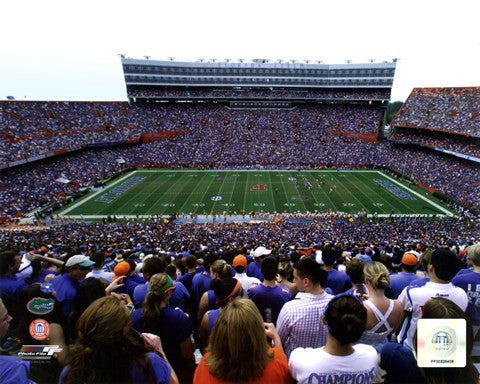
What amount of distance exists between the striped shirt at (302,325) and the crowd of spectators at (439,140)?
43870mm

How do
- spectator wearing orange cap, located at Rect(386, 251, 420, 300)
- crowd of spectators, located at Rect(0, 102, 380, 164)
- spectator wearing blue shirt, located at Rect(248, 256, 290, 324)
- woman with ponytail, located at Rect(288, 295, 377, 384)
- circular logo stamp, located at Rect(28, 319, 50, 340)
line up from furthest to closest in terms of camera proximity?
crowd of spectators, located at Rect(0, 102, 380, 164), spectator wearing orange cap, located at Rect(386, 251, 420, 300), spectator wearing blue shirt, located at Rect(248, 256, 290, 324), circular logo stamp, located at Rect(28, 319, 50, 340), woman with ponytail, located at Rect(288, 295, 377, 384)

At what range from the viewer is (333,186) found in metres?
37.4

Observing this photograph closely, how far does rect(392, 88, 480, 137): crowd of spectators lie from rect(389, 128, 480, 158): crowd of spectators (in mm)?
1321

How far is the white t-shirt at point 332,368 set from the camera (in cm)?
219

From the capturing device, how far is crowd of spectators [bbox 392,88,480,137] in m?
42.6

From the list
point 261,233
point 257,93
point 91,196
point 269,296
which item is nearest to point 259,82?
point 257,93

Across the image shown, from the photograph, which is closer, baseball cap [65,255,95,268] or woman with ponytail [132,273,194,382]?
woman with ponytail [132,273,194,382]

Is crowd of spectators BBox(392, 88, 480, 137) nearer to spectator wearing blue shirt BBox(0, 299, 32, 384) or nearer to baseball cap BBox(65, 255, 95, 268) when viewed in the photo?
baseball cap BBox(65, 255, 95, 268)

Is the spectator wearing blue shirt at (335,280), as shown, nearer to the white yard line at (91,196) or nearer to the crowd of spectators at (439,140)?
the white yard line at (91,196)

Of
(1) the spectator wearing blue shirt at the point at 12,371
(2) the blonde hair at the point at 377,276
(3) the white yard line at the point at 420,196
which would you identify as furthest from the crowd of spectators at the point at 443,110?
(1) the spectator wearing blue shirt at the point at 12,371

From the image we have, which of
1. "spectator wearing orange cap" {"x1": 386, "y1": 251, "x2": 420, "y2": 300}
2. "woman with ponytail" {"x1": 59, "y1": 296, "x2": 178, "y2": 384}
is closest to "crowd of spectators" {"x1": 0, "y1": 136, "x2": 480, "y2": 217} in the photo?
"spectator wearing orange cap" {"x1": 386, "y1": 251, "x2": 420, "y2": 300}

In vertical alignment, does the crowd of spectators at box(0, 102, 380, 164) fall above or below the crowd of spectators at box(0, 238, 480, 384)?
below

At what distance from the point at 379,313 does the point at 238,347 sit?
2.15 m

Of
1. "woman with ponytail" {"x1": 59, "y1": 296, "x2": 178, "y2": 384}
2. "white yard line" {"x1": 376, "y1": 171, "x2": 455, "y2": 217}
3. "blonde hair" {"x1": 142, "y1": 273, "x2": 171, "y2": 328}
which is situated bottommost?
"white yard line" {"x1": 376, "y1": 171, "x2": 455, "y2": 217}
